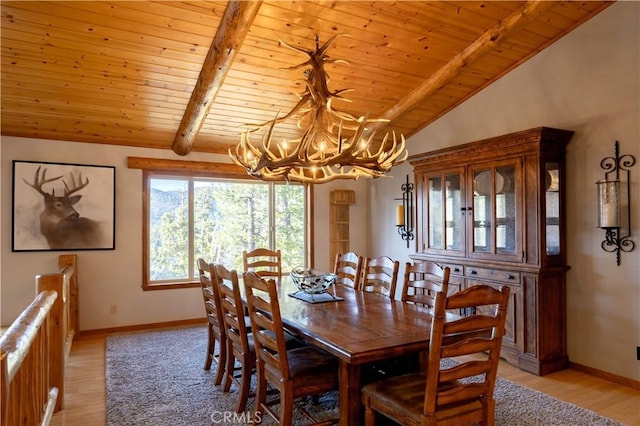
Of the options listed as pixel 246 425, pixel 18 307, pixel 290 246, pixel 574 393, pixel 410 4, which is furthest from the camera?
pixel 290 246

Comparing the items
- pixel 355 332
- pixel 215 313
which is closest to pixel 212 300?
pixel 215 313

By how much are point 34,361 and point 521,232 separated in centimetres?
370

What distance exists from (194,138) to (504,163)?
3377 millimetres

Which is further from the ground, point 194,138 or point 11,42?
point 11,42

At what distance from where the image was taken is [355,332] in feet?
7.31

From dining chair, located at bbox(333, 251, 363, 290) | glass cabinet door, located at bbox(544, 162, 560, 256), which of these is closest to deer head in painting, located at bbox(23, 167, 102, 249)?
dining chair, located at bbox(333, 251, 363, 290)

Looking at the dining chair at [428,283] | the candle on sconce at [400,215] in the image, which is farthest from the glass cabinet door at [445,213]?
the dining chair at [428,283]

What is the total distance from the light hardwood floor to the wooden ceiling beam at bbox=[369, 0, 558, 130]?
9.53 ft

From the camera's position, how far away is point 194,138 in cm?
490

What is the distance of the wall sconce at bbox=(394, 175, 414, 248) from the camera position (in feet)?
18.4

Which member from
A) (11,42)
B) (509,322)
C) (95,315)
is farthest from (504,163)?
(95,315)

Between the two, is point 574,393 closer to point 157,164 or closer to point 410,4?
point 410,4

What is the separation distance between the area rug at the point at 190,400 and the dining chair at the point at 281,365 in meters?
0.47

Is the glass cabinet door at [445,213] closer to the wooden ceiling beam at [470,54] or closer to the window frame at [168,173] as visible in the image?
the wooden ceiling beam at [470,54]
